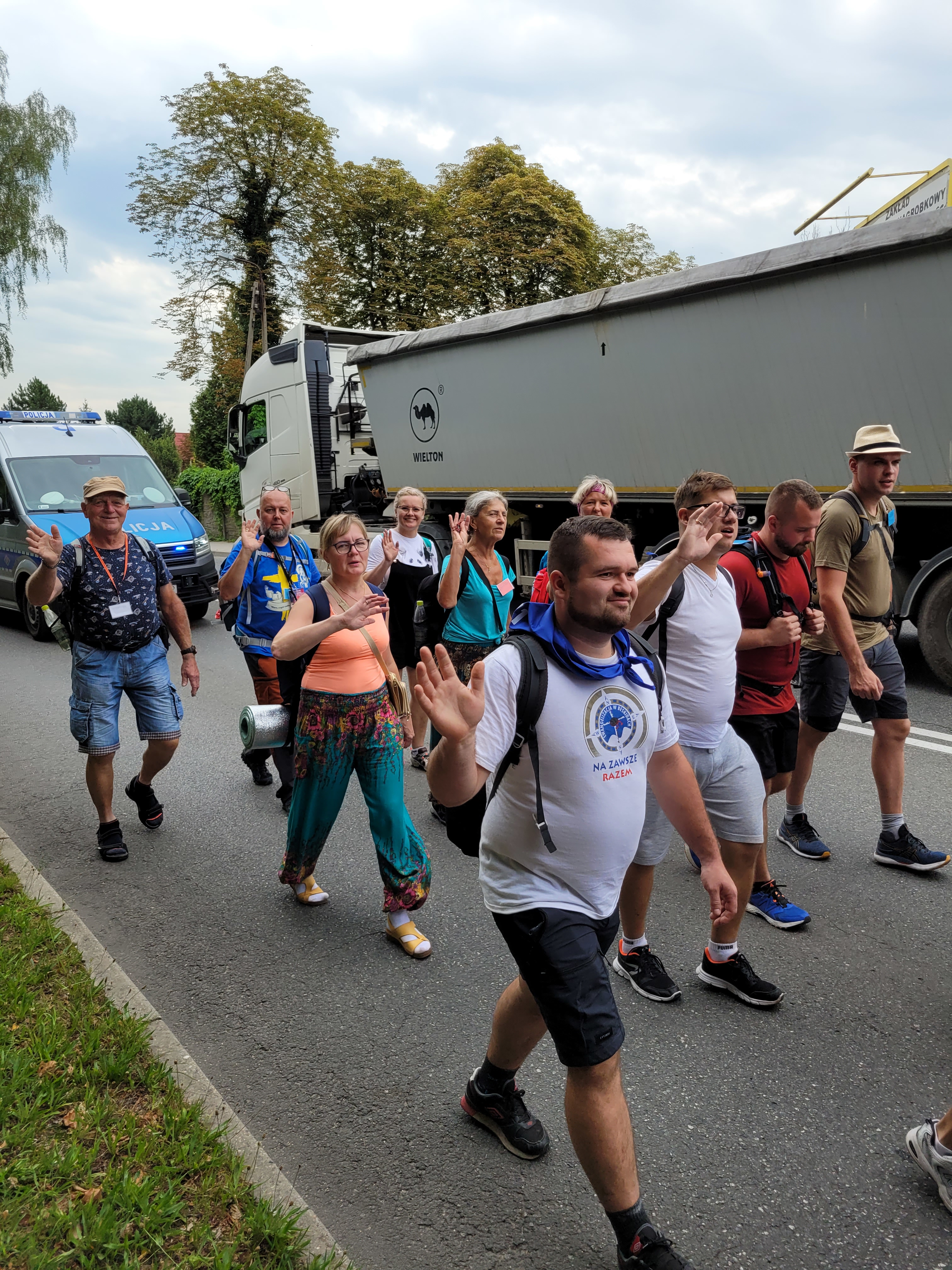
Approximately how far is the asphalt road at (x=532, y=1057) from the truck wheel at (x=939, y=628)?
2.67 meters

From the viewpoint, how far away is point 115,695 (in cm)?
512

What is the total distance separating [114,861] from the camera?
5.05 m

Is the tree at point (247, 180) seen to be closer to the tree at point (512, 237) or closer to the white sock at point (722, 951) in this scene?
the tree at point (512, 237)

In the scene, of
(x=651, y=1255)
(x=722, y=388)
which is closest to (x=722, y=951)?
(x=651, y=1255)

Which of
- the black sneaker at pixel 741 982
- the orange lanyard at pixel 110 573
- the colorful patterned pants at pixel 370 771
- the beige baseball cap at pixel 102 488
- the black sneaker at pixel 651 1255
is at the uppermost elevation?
the beige baseball cap at pixel 102 488

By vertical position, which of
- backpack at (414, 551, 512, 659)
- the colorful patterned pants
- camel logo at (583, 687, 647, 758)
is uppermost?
camel logo at (583, 687, 647, 758)

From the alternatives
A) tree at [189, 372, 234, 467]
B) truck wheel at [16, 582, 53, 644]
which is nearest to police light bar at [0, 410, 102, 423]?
truck wheel at [16, 582, 53, 644]

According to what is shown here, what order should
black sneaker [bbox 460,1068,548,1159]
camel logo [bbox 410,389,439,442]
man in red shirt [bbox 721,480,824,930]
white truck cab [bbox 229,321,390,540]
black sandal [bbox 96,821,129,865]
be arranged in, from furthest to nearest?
white truck cab [bbox 229,321,390,540]
camel logo [bbox 410,389,439,442]
black sandal [bbox 96,821,129,865]
man in red shirt [bbox 721,480,824,930]
black sneaker [bbox 460,1068,548,1159]

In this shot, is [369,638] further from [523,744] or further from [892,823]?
[892,823]

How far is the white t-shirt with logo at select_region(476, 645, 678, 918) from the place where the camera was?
227 centimetres

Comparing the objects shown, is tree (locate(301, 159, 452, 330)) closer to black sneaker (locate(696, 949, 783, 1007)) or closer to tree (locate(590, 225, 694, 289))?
tree (locate(590, 225, 694, 289))

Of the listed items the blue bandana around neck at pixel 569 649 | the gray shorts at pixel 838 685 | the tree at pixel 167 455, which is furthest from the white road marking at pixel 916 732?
the tree at pixel 167 455

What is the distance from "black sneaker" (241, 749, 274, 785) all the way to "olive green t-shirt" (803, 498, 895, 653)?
334cm

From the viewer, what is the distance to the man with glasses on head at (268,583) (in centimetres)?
551
